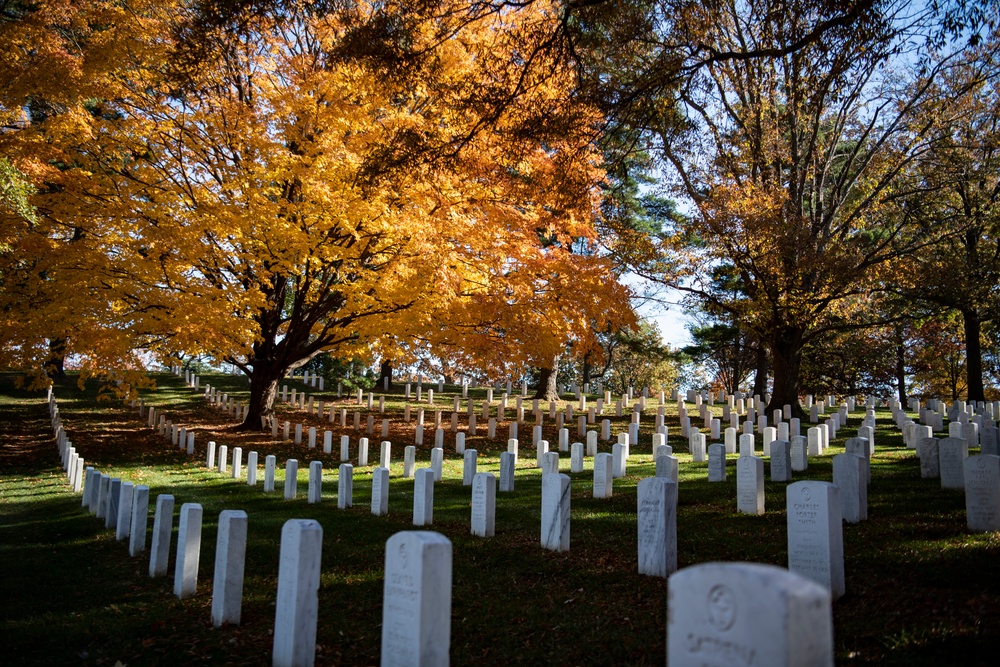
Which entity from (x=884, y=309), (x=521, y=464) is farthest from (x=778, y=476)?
(x=884, y=309)

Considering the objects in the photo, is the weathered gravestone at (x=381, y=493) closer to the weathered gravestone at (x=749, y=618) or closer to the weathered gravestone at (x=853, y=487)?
the weathered gravestone at (x=853, y=487)

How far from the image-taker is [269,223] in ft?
43.7

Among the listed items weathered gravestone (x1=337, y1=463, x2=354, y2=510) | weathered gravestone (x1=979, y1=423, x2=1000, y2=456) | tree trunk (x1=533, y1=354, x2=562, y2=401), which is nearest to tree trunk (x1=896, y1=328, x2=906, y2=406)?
tree trunk (x1=533, y1=354, x2=562, y2=401)

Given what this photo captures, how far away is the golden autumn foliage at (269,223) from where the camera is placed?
1277 cm

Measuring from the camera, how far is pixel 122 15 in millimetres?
13188

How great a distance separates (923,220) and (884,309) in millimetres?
3495

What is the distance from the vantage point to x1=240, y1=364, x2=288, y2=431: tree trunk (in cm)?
1798

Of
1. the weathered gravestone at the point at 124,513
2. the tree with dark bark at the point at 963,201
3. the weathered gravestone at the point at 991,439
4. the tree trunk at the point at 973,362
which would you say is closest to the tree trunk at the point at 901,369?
the tree trunk at the point at 973,362

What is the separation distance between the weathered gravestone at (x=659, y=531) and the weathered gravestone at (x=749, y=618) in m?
3.55

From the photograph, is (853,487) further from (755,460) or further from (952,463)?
(952,463)

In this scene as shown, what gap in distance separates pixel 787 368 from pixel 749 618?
19188 mm

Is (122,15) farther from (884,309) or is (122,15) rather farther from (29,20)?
(884,309)

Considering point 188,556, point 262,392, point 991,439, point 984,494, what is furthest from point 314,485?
point 991,439

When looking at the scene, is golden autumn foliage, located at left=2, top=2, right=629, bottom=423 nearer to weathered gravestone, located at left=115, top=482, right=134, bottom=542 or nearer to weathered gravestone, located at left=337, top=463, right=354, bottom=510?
weathered gravestone, located at left=337, top=463, right=354, bottom=510
